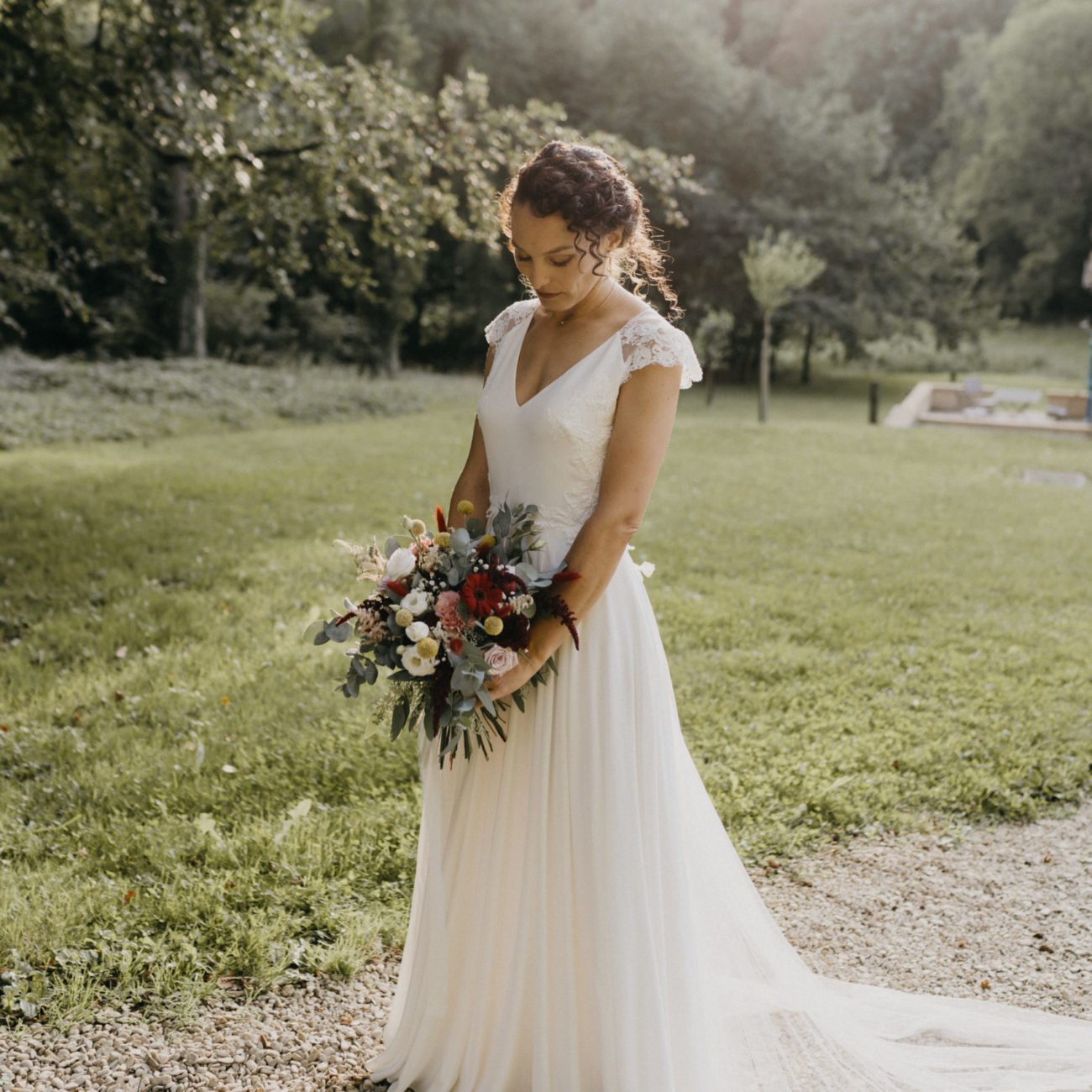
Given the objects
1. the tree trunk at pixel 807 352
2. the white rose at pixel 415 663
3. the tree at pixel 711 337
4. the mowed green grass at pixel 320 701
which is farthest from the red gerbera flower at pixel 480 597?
the tree trunk at pixel 807 352

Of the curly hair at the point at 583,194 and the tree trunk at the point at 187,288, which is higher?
the tree trunk at the point at 187,288

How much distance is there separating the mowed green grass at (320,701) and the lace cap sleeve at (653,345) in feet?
7.70

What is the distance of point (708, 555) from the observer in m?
9.09

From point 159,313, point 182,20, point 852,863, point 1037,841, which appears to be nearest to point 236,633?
point 852,863

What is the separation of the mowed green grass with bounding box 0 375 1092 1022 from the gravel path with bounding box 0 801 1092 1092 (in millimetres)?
127

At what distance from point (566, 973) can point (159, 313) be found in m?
29.0

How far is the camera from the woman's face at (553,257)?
7.63 ft

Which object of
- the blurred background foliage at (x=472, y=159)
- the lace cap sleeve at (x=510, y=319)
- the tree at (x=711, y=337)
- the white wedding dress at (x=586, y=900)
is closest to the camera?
the white wedding dress at (x=586, y=900)

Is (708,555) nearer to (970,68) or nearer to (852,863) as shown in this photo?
(852,863)

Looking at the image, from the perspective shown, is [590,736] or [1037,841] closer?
[590,736]

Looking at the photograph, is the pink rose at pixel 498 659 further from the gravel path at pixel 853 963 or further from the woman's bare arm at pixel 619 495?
the gravel path at pixel 853 963

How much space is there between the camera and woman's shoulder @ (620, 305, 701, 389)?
237cm

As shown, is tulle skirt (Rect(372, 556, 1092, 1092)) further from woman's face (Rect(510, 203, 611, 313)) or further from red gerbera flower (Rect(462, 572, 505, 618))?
woman's face (Rect(510, 203, 611, 313))

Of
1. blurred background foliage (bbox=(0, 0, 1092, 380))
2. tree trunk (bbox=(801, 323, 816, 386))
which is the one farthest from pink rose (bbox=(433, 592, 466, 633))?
tree trunk (bbox=(801, 323, 816, 386))
